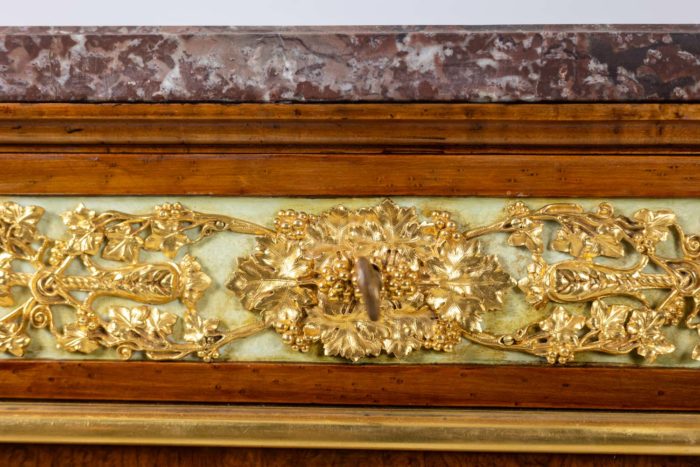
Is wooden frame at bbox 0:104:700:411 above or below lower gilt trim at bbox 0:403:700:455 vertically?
above

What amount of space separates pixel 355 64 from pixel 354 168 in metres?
0.08

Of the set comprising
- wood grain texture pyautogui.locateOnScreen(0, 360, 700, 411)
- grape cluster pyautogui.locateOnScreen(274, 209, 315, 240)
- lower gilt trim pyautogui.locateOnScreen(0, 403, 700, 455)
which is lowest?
lower gilt trim pyautogui.locateOnScreen(0, 403, 700, 455)

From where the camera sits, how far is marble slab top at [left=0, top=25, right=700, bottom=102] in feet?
1.82

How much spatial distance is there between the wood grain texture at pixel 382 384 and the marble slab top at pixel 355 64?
0.68 feet

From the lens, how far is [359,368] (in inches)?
24.6

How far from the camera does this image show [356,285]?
590mm

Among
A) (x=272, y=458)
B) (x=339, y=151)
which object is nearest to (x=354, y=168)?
(x=339, y=151)

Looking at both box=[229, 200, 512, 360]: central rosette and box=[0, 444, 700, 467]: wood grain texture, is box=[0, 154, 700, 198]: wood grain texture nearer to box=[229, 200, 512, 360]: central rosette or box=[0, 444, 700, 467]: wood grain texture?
box=[229, 200, 512, 360]: central rosette

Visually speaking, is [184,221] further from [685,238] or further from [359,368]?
[685,238]

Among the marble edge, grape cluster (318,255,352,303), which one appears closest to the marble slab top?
the marble edge

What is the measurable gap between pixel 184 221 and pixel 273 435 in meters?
0.18

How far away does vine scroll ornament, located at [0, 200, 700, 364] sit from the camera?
60 centimetres

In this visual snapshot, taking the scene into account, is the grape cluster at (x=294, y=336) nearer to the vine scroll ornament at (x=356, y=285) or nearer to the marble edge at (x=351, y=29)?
the vine scroll ornament at (x=356, y=285)

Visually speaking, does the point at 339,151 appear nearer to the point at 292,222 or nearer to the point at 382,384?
the point at 292,222
